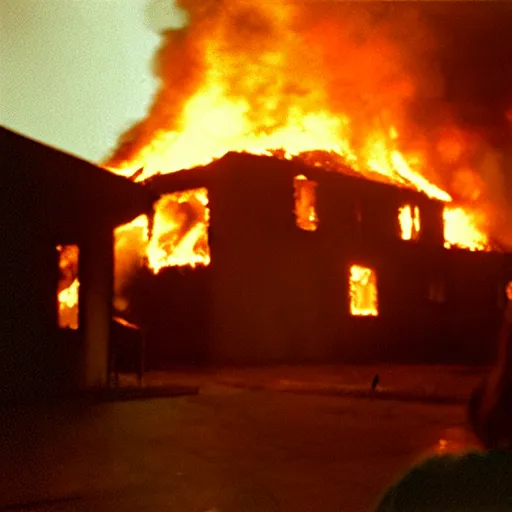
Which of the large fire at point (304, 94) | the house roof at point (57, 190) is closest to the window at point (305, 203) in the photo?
the large fire at point (304, 94)

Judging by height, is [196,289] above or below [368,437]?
above

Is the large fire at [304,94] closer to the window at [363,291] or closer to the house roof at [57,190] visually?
the window at [363,291]

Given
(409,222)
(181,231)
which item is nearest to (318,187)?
(181,231)

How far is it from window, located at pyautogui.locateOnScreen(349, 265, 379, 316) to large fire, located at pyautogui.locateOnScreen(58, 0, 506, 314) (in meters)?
5.37

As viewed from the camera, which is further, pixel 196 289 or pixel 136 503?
pixel 196 289

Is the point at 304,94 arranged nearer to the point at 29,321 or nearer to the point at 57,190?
the point at 57,190

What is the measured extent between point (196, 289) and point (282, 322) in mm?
2662

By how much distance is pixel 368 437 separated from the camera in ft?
24.8

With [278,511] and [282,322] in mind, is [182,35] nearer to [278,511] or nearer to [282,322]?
[282,322]

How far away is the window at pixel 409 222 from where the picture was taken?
26250 millimetres

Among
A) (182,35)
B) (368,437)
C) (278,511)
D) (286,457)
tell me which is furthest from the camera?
(182,35)

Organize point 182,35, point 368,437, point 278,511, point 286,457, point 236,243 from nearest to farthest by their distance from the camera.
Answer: point 278,511 < point 286,457 < point 368,437 < point 236,243 < point 182,35

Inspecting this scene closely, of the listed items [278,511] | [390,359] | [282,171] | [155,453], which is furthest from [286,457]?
[390,359]

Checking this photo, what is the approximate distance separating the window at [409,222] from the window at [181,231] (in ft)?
27.1
